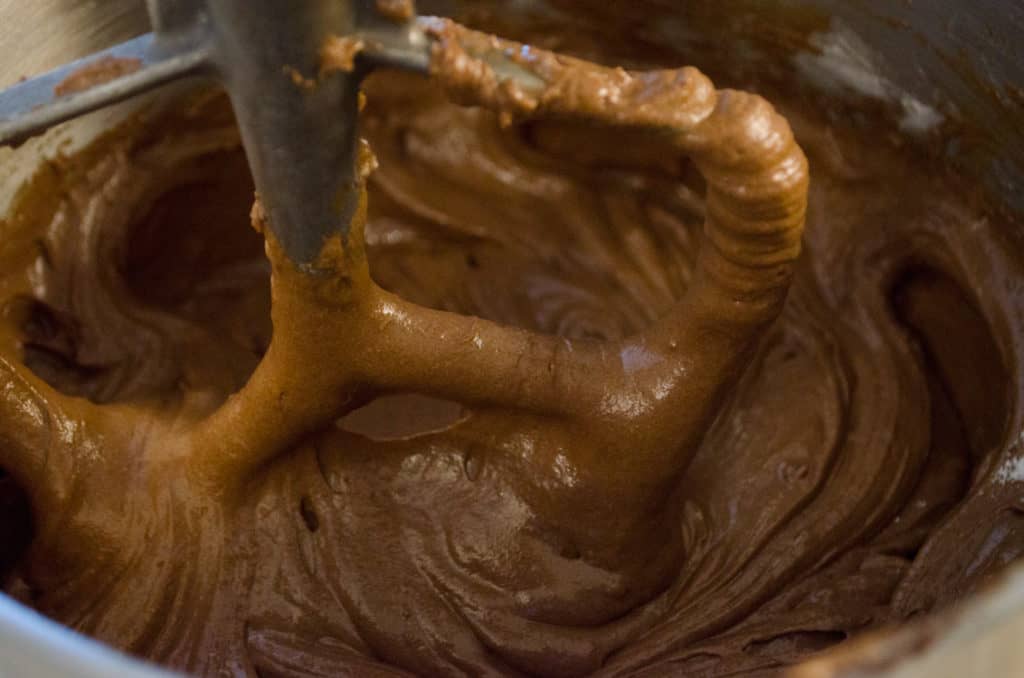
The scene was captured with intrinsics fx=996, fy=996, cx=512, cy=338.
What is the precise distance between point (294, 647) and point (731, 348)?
65 cm

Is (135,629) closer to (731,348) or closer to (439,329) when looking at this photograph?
(439,329)

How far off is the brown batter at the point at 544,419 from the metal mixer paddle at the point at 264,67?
4.1 inches

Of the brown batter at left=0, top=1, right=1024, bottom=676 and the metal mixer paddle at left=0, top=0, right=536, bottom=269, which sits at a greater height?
the metal mixer paddle at left=0, top=0, right=536, bottom=269

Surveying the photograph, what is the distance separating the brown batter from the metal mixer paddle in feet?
0.35

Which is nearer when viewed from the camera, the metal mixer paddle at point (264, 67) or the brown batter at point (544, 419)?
the metal mixer paddle at point (264, 67)

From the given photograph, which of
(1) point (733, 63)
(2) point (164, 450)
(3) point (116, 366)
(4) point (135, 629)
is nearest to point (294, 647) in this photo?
(4) point (135, 629)

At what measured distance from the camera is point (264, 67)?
0.89 m

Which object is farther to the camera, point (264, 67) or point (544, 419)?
point (544, 419)

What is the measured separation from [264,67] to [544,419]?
59 centimetres

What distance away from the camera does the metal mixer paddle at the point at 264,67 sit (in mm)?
865

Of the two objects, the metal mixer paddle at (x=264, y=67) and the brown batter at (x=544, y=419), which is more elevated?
the metal mixer paddle at (x=264, y=67)

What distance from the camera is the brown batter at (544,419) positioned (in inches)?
45.9

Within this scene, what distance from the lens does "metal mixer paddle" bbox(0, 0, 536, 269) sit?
0.87 meters

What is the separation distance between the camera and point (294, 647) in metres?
1.24
